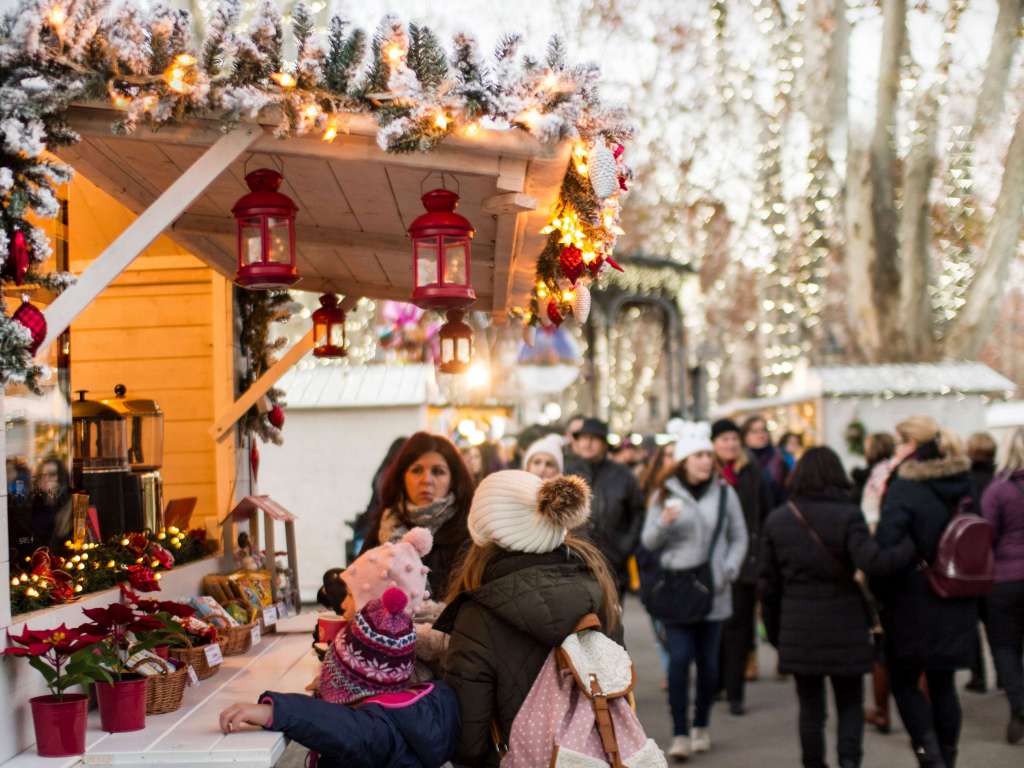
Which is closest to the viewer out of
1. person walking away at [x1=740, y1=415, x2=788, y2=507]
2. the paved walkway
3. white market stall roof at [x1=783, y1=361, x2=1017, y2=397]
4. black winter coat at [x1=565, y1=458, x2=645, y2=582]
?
the paved walkway

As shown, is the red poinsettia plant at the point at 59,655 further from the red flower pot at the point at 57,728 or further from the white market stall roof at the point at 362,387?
the white market stall roof at the point at 362,387

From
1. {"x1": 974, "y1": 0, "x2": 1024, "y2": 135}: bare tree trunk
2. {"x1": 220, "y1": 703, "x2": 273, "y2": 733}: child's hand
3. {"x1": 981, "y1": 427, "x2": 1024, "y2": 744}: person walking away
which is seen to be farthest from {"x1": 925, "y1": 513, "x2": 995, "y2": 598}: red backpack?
{"x1": 974, "y1": 0, "x2": 1024, "y2": 135}: bare tree trunk

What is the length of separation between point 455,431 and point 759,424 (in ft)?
20.1

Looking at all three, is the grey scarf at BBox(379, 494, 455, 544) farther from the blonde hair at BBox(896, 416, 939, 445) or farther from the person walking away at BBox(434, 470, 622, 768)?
the blonde hair at BBox(896, 416, 939, 445)

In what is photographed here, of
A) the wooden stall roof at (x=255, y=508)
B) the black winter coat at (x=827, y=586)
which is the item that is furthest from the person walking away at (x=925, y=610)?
the wooden stall roof at (x=255, y=508)

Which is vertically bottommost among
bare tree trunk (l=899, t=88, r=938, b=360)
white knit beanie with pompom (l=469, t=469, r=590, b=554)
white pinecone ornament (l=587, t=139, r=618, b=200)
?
white knit beanie with pompom (l=469, t=469, r=590, b=554)

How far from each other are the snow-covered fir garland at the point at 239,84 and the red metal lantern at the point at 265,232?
576mm

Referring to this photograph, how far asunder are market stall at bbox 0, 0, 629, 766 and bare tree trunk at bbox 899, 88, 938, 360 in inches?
564

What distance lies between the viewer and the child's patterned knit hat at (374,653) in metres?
3.75

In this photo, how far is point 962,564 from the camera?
7.04 m

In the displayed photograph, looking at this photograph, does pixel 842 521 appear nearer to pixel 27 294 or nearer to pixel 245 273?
pixel 245 273

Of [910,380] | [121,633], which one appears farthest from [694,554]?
[910,380]

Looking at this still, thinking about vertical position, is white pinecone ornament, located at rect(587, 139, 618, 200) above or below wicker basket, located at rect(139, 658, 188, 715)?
above

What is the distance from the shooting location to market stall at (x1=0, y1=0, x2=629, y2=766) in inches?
134
